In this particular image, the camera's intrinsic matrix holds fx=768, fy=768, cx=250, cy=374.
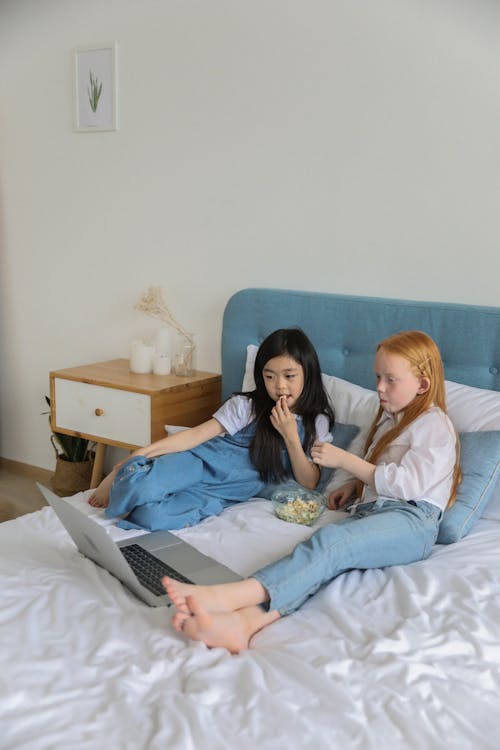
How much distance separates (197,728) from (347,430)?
1272 millimetres

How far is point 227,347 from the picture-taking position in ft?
9.19

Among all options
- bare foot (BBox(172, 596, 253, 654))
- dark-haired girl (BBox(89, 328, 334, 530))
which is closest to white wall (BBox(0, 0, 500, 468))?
dark-haired girl (BBox(89, 328, 334, 530))

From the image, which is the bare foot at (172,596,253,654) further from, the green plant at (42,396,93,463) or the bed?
the green plant at (42,396,93,463)

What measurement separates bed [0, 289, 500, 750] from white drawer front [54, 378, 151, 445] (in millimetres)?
757

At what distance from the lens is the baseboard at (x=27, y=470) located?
11.9 feet

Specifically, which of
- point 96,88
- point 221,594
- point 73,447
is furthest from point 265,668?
point 96,88

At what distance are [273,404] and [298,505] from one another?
0.38m

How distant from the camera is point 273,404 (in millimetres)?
2309

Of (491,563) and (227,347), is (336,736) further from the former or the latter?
(227,347)

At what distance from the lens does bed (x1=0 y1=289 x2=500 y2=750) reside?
1140 millimetres

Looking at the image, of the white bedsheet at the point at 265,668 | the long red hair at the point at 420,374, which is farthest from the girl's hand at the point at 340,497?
the white bedsheet at the point at 265,668

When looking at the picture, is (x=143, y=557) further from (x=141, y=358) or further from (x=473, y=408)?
(x=141, y=358)

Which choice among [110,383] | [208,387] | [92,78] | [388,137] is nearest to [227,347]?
[208,387]

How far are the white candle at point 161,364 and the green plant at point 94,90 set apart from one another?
43.1 inches
